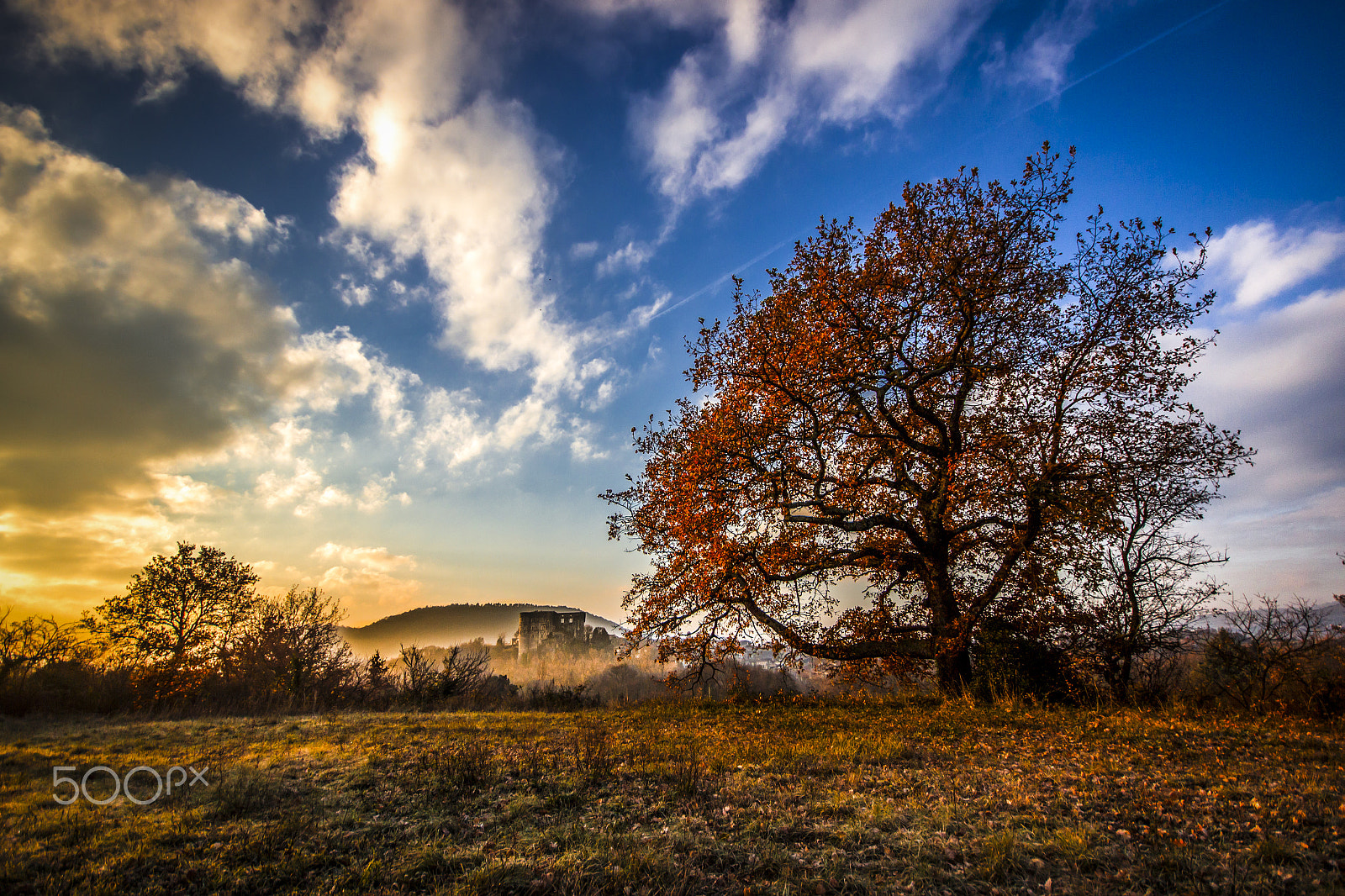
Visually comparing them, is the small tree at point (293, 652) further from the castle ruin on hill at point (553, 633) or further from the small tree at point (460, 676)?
the castle ruin on hill at point (553, 633)

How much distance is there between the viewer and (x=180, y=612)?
22188mm

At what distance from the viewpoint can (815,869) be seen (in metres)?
4.24

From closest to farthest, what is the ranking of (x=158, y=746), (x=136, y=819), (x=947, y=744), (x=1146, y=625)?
(x=136, y=819), (x=947, y=744), (x=158, y=746), (x=1146, y=625)

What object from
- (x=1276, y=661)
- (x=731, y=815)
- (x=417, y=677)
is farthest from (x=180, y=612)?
(x=1276, y=661)

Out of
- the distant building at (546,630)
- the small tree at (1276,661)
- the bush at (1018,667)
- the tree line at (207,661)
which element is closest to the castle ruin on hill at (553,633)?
the distant building at (546,630)

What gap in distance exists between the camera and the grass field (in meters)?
4.13

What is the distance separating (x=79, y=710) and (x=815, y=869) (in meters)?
25.2

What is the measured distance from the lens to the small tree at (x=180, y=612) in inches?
805

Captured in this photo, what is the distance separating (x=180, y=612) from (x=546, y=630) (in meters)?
29.9

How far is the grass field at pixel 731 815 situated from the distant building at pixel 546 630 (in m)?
40.4

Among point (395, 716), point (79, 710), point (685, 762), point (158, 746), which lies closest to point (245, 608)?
point (79, 710)

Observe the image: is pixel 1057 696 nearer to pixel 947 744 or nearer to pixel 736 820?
pixel 947 744

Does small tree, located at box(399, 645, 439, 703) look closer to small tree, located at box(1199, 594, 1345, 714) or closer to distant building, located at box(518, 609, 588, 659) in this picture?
small tree, located at box(1199, 594, 1345, 714)

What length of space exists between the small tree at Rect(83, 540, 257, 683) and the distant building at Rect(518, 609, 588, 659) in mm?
27568
